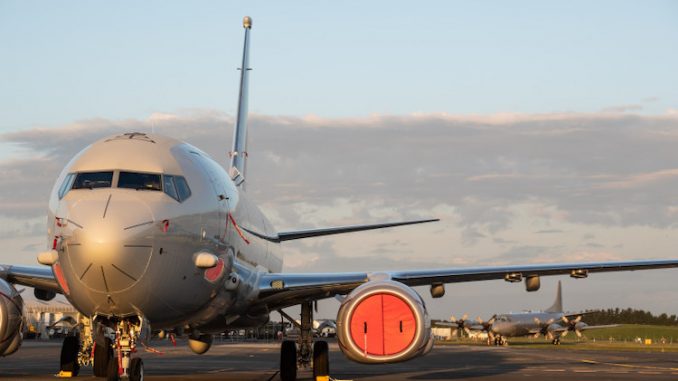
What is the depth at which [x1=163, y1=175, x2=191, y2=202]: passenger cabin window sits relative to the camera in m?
14.3

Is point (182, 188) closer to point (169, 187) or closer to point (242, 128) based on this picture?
point (169, 187)

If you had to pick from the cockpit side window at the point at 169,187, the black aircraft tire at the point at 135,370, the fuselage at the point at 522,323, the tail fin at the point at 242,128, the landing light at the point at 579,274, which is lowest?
the black aircraft tire at the point at 135,370

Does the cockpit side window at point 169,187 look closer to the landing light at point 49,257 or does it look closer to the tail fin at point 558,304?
the landing light at point 49,257

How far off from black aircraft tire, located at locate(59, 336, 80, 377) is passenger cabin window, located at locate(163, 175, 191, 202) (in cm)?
975

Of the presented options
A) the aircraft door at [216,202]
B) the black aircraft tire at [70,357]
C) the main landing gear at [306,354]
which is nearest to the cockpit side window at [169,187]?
the aircraft door at [216,202]

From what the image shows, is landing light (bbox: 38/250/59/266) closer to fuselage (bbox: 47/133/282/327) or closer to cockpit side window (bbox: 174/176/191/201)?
fuselage (bbox: 47/133/282/327)

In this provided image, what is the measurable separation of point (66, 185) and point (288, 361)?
8.19 meters

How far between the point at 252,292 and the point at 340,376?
6.07m

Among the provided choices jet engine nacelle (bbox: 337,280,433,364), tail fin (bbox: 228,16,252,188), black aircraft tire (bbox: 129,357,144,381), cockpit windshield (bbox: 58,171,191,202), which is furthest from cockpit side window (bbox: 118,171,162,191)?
tail fin (bbox: 228,16,252,188)

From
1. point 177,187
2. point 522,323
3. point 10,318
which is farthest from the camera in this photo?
point 522,323

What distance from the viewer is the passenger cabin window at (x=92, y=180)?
45.5 feet

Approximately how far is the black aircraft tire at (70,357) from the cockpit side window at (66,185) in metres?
9.52

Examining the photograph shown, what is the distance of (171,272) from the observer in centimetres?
1390

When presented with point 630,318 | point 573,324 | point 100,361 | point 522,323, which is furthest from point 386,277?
point 630,318
